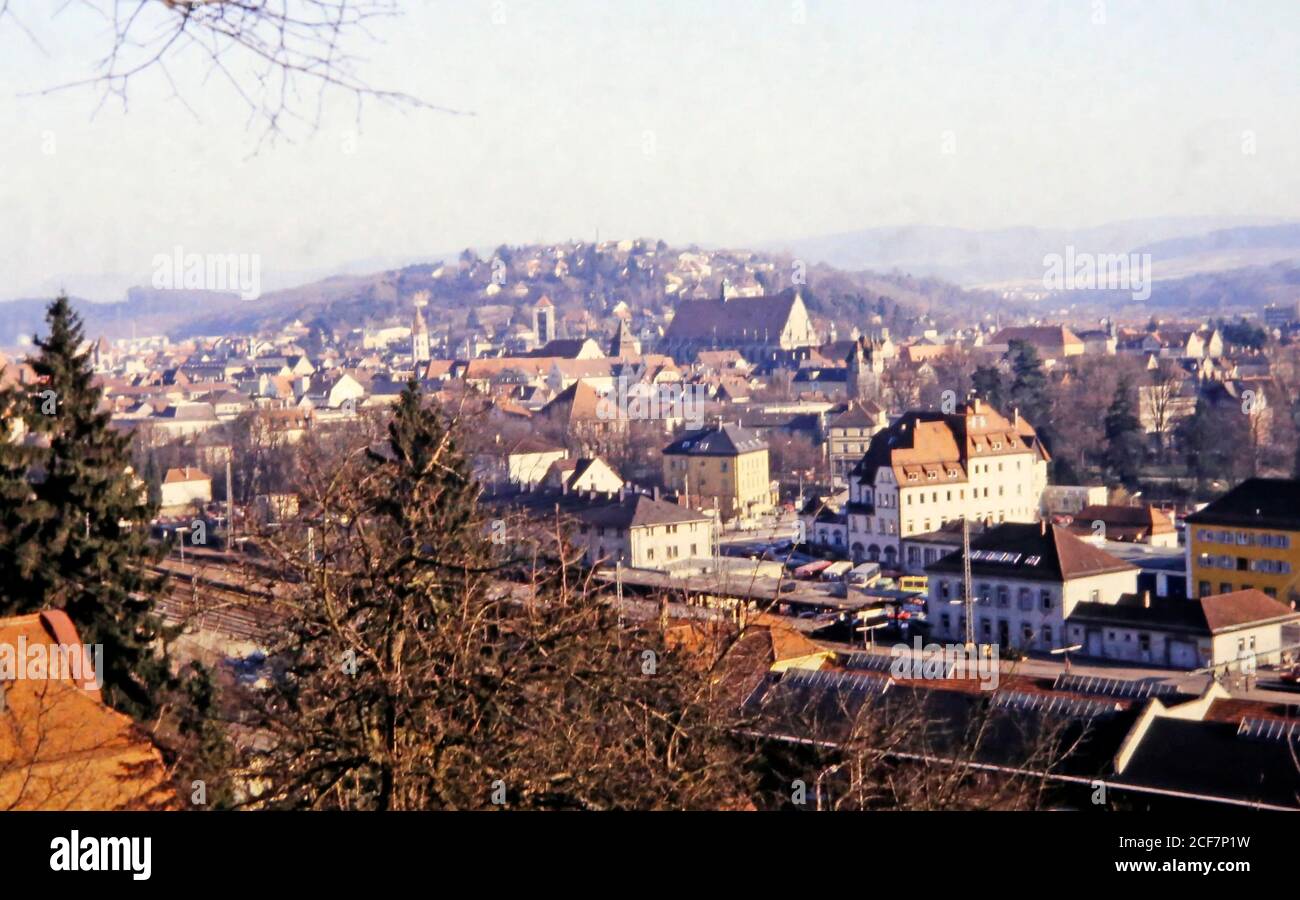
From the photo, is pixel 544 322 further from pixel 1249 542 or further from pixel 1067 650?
pixel 1067 650

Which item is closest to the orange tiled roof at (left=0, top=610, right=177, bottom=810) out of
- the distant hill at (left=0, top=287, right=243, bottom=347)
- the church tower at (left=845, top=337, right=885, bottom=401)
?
the distant hill at (left=0, top=287, right=243, bottom=347)

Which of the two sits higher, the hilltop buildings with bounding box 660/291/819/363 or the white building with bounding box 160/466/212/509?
the hilltop buildings with bounding box 660/291/819/363

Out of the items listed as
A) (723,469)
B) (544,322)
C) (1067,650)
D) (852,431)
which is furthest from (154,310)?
(1067,650)

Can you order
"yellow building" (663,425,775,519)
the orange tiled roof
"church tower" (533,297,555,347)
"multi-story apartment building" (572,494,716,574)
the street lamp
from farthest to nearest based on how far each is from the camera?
"church tower" (533,297,555,347) → "yellow building" (663,425,775,519) → "multi-story apartment building" (572,494,716,574) → the street lamp → the orange tiled roof

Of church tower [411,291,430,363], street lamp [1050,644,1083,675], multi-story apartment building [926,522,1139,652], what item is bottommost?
street lamp [1050,644,1083,675]

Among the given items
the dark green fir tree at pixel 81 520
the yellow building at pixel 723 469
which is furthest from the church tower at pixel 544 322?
the dark green fir tree at pixel 81 520

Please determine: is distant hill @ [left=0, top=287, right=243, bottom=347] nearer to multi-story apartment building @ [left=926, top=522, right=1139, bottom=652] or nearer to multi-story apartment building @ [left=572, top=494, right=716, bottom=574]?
multi-story apartment building @ [left=572, top=494, right=716, bottom=574]

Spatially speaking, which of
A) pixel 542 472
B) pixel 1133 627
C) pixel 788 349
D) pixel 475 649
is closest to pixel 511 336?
pixel 788 349

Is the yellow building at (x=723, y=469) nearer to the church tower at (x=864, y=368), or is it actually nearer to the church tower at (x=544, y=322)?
the church tower at (x=864, y=368)
